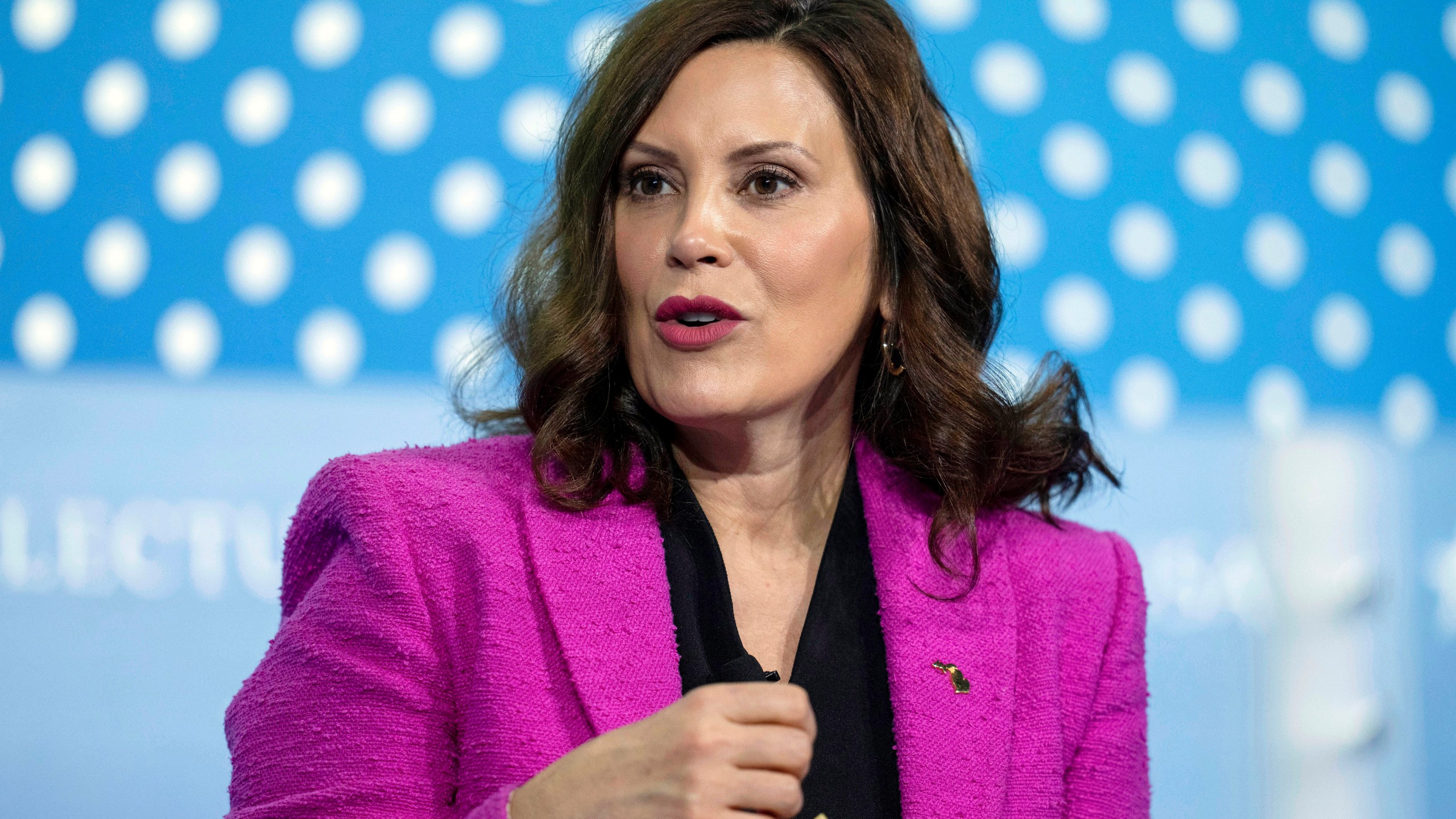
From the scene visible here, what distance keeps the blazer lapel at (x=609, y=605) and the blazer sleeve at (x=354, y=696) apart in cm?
14

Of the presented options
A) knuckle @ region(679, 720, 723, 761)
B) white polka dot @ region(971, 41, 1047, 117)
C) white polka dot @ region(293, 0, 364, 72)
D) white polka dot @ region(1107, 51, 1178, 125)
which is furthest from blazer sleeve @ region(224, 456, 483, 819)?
white polka dot @ region(1107, 51, 1178, 125)

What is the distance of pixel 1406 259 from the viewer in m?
2.65

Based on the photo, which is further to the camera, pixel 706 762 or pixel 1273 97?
pixel 1273 97

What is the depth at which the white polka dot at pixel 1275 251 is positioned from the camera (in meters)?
2.52

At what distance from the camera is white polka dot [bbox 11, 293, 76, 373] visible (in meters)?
2.09

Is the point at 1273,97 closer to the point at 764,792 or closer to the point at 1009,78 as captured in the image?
the point at 1009,78

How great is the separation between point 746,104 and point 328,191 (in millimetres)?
1029

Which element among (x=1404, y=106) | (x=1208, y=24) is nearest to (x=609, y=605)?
(x=1208, y=24)

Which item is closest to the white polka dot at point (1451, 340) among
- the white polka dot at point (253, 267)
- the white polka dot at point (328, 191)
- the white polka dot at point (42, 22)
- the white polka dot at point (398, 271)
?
the white polka dot at point (398, 271)

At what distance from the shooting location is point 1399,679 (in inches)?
102

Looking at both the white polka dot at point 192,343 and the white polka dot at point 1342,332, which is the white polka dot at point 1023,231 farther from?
the white polka dot at point 192,343

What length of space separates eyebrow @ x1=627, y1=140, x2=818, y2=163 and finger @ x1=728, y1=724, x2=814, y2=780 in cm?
71

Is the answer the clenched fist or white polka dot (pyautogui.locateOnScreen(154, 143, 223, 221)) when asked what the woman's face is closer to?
the clenched fist

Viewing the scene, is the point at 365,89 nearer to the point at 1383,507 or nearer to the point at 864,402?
the point at 864,402
